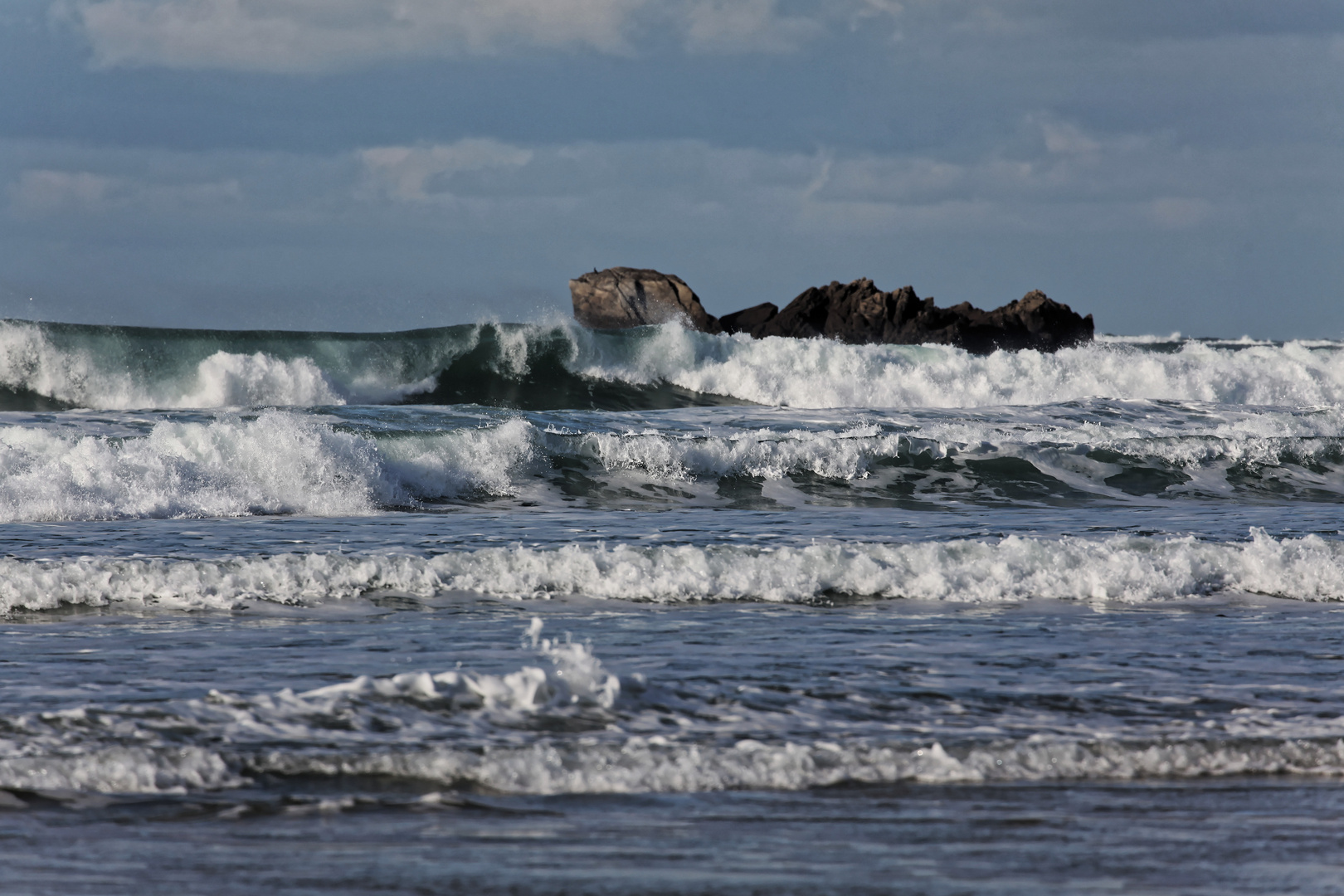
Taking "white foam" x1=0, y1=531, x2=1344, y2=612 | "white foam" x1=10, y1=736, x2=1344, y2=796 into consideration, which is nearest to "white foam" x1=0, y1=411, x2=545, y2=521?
"white foam" x1=0, y1=531, x2=1344, y2=612

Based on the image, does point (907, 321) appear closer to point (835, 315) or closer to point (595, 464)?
point (835, 315)

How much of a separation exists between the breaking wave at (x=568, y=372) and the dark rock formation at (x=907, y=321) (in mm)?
8258

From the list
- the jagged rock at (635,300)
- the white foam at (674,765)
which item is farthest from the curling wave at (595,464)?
the jagged rock at (635,300)

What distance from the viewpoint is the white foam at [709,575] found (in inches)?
276

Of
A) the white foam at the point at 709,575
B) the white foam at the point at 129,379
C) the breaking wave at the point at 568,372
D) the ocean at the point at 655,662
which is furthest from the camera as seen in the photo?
the breaking wave at the point at 568,372

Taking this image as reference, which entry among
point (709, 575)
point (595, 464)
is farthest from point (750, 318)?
point (709, 575)

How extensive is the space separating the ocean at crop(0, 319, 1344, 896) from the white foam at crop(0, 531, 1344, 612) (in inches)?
1.1

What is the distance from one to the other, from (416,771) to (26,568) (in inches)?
171

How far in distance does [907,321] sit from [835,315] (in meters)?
2.15

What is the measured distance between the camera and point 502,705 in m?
4.43

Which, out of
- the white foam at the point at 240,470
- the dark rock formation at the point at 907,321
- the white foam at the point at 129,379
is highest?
the dark rock formation at the point at 907,321

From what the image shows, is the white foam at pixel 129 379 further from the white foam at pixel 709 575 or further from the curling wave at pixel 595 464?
the white foam at pixel 709 575

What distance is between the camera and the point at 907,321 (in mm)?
36469

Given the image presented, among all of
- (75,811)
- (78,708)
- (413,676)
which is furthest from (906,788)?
(78,708)
